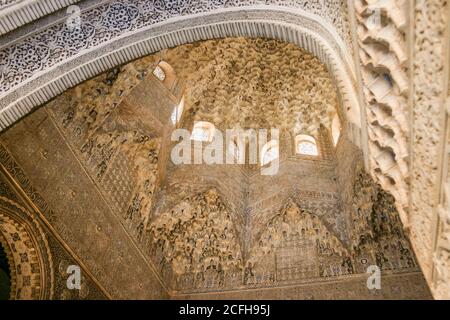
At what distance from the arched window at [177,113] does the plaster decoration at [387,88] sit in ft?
19.8

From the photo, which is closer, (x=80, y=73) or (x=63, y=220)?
(x=80, y=73)

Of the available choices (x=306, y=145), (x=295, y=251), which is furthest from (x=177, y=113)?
(x=295, y=251)

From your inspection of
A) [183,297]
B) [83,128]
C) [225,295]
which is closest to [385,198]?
[225,295]

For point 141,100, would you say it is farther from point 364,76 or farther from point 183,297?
point 364,76

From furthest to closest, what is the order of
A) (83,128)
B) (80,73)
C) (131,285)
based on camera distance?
(131,285) → (83,128) → (80,73)

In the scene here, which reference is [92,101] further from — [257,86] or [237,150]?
[257,86]

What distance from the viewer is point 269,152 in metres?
9.18

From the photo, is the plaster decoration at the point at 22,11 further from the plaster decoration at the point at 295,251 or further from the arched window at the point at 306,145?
the arched window at the point at 306,145

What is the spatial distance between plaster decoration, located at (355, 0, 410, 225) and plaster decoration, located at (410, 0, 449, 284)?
10 cm

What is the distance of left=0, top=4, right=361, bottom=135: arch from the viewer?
9.87 feet

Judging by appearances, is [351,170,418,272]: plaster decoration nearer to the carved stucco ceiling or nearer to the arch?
the carved stucco ceiling
